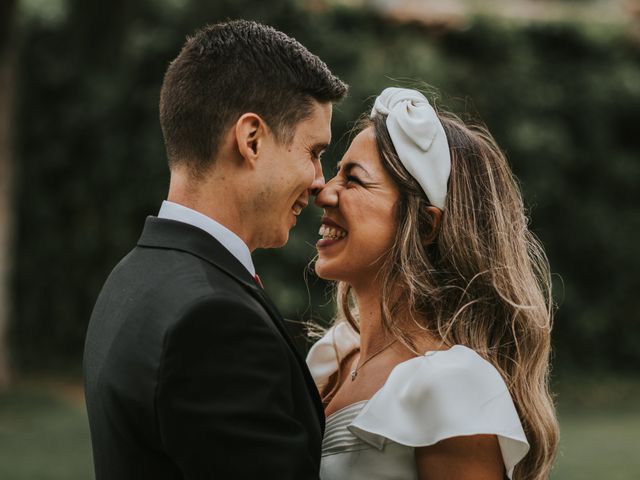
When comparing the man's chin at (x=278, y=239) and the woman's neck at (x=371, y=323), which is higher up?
the man's chin at (x=278, y=239)

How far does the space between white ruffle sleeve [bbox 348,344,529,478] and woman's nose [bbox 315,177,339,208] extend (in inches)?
23.0

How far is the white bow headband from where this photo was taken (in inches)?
112

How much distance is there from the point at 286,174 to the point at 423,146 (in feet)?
1.87

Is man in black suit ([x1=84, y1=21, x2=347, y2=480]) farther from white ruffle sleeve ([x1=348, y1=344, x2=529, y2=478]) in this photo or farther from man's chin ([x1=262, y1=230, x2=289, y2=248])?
white ruffle sleeve ([x1=348, y1=344, x2=529, y2=478])

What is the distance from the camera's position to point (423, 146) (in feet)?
9.36

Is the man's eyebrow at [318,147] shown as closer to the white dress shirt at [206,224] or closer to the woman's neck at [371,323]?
the white dress shirt at [206,224]

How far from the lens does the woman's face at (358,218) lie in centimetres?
288

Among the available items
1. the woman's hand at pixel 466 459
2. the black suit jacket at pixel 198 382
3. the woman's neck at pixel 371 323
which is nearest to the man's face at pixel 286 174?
the black suit jacket at pixel 198 382

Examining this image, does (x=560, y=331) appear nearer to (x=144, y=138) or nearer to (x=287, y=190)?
(x=144, y=138)

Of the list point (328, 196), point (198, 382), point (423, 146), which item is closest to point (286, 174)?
point (328, 196)

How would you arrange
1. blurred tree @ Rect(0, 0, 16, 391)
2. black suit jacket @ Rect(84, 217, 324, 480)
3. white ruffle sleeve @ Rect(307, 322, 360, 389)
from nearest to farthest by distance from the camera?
black suit jacket @ Rect(84, 217, 324, 480) → white ruffle sleeve @ Rect(307, 322, 360, 389) → blurred tree @ Rect(0, 0, 16, 391)

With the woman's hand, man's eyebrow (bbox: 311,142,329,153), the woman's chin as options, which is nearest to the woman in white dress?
the woman's chin

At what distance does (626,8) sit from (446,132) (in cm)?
1243

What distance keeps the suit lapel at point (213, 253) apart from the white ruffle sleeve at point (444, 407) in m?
0.28
